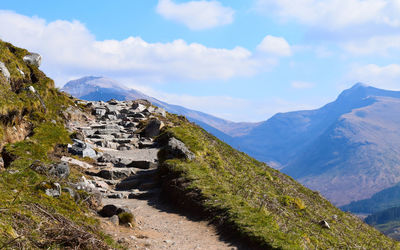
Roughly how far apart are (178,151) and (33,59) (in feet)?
82.5

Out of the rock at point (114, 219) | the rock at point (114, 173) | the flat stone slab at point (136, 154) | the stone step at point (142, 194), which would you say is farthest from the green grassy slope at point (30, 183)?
the flat stone slab at point (136, 154)

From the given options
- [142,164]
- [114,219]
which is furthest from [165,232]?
[142,164]

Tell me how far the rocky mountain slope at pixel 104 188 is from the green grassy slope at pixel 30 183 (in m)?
0.04

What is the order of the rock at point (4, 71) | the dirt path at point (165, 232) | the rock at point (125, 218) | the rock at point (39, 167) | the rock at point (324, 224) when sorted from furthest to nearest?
the rock at point (4, 71), the rock at point (324, 224), the rock at point (39, 167), the rock at point (125, 218), the dirt path at point (165, 232)

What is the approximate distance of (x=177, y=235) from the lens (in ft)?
53.5

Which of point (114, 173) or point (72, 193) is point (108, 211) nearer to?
point (72, 193)

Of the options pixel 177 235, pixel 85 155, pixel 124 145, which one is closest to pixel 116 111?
pixel 124 145

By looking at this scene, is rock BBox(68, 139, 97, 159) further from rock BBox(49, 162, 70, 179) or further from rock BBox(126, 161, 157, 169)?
rock BBox(49, 162, 70, 179)

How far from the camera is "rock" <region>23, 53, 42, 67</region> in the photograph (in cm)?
3919

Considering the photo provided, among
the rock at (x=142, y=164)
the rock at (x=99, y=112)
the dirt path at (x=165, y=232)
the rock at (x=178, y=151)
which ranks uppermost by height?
the rock at (x=99, y=112)

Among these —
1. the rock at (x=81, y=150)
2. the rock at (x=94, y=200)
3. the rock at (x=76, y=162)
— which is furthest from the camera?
the rock at (x=81, y=150)

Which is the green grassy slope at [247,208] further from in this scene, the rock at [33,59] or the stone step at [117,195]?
the rock at [33,59]

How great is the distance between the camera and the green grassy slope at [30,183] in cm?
1033

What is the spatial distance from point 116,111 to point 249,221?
48.4 meters
